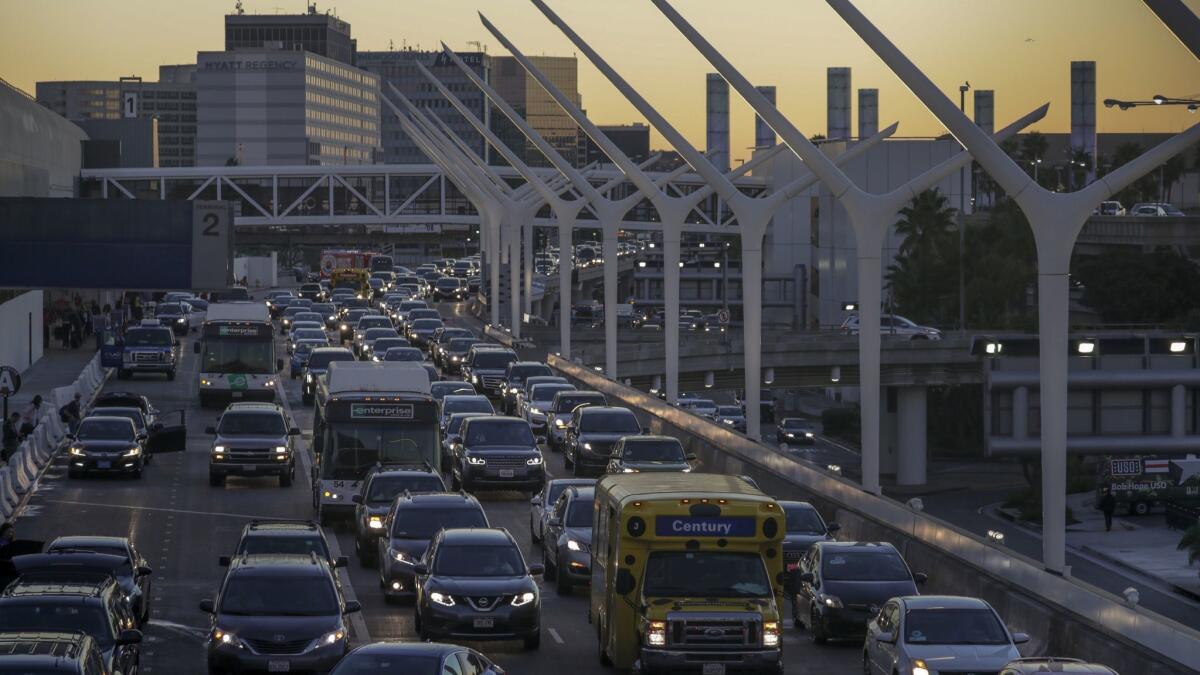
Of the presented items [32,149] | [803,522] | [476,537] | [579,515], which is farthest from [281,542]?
[32,149]

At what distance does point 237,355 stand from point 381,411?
25.2 m

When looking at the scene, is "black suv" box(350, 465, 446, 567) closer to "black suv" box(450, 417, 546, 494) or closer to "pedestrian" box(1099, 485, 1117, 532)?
"black suv" box(450, 417, 546, 494)

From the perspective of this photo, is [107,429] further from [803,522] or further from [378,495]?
[803,522]

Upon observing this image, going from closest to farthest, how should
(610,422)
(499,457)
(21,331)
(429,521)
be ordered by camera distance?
(429,521), (499,457), (610,422), (21,331)

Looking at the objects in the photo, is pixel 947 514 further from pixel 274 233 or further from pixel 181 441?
pixel 274 233

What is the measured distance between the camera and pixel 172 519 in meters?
40.2

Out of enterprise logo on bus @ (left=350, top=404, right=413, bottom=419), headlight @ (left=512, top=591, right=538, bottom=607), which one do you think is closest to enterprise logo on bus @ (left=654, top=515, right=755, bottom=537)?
headlight @ (left=512, top=591, right=538, bottom=607)

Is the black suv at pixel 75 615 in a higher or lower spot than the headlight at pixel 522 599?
higher

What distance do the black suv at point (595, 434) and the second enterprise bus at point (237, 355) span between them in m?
15.5

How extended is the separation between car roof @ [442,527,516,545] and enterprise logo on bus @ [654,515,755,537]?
185 inches

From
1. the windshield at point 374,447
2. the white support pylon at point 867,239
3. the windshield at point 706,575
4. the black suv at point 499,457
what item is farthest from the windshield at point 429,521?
the black suv at point 499,457

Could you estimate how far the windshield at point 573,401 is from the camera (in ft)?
174

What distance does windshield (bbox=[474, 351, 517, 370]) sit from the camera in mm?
67375

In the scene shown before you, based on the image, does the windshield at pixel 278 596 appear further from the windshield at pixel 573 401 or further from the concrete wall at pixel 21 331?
the concrete wall at pixel 21 331
